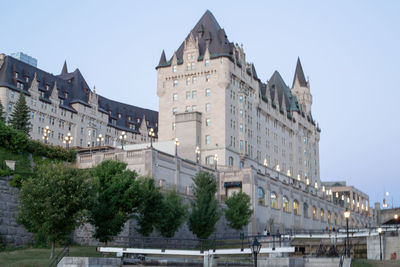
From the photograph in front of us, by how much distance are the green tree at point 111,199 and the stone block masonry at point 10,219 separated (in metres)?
6.17

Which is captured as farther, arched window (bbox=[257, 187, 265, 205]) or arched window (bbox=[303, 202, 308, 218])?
arched window (bbox=[303, 202, 308, 218])

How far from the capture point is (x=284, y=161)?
437 ft

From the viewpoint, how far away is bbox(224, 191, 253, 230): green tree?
68.8 meters

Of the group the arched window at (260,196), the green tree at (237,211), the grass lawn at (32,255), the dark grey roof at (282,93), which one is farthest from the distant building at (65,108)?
the grass lawn at (32,255)

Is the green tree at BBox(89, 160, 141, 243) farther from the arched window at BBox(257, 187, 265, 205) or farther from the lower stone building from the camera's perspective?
the arched window at BBox(257, 187, 265, 205)

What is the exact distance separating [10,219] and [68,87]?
94.0m

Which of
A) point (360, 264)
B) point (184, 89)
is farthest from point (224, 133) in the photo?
point (360, 264)

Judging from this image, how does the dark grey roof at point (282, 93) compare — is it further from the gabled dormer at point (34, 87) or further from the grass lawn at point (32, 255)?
the grass lawn at point (32, 255)

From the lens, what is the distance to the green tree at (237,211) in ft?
226

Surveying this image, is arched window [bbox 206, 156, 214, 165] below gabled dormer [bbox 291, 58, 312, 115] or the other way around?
below

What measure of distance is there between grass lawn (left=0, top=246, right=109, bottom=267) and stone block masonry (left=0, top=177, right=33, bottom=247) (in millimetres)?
1712

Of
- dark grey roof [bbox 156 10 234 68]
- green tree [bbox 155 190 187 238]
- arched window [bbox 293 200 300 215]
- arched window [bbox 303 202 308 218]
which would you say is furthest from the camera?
dark grey roof [bbox 156 10 234 68]

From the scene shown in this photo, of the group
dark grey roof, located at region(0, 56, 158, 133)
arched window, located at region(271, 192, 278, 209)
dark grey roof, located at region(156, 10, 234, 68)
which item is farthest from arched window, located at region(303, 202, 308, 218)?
dark grey roof, located at region(0, 56, 158, 133)

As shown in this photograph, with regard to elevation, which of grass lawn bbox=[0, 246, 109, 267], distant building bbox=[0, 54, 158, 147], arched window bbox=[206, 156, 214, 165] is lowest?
grass lawn bbox=[0, 246, 109, 267]
